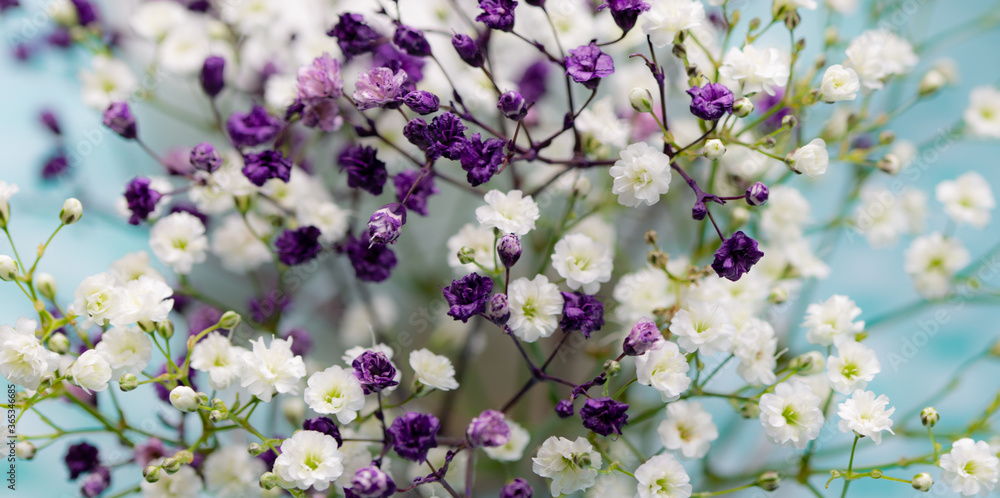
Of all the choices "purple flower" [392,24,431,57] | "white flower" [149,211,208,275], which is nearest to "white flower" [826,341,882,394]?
"purple flower" [392,24,431,57]

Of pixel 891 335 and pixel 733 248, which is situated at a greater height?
pixel 891 335

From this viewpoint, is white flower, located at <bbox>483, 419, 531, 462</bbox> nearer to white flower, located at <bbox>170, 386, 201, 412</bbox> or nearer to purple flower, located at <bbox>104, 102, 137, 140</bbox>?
white flower, located at <bbox>170, 386, 201, 412</bbox>

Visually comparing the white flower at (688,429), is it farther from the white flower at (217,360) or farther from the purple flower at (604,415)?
the white flower at (217,360)

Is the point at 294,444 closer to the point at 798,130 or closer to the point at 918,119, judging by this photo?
the point at 798,130

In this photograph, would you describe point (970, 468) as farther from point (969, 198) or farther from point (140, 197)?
point (140, 197)

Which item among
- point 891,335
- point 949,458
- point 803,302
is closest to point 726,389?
point 803,302
